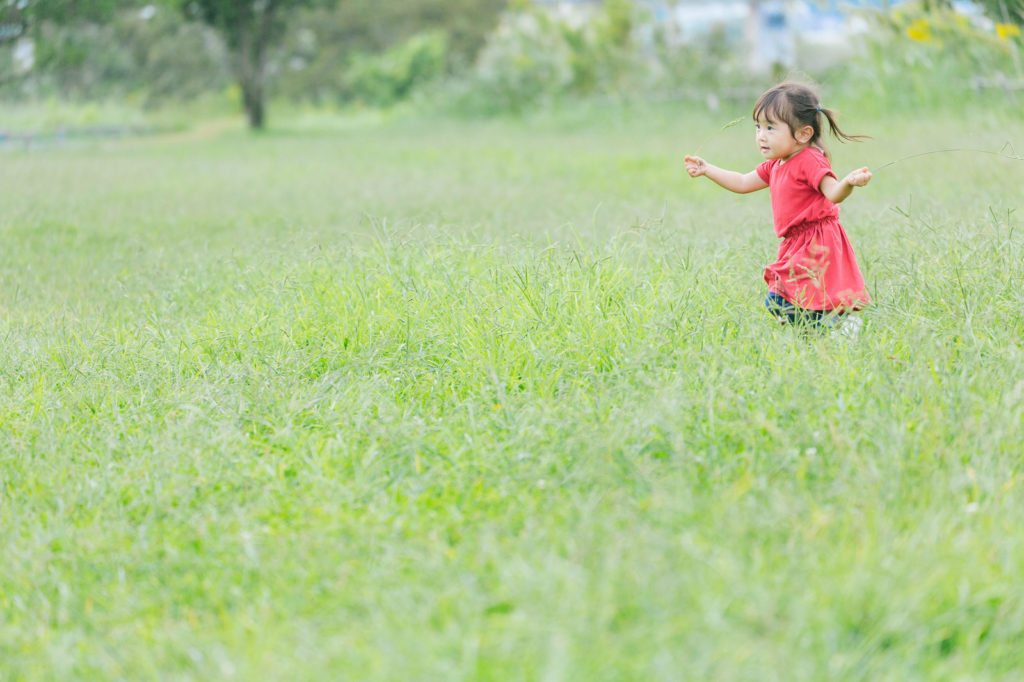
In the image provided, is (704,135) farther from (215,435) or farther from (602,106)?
(215,435)

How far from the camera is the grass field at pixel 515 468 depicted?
2049 millimetres

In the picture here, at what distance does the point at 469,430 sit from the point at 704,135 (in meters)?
11.5

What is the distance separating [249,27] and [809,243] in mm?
21056

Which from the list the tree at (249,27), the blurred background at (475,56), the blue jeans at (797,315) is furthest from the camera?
the tree at (249,27)

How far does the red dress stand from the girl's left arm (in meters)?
0.03

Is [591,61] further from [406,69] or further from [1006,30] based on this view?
[406,69]

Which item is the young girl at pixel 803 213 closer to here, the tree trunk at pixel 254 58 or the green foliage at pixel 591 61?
the green foliage at pixel 591 61

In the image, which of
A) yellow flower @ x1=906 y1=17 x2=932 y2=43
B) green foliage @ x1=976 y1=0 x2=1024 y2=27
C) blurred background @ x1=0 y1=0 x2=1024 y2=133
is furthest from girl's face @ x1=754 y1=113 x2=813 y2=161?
yellow flower @ x1=906 y1=17 x2=932 y2=43

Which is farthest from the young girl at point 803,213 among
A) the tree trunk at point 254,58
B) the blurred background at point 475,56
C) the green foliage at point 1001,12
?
the tree trunk at point 254,58

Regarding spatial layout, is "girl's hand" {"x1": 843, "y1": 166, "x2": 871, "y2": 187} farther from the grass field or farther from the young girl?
the grass field

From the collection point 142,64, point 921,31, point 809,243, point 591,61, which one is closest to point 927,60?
point 921,31

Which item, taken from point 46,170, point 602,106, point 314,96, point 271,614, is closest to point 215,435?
point 271,614

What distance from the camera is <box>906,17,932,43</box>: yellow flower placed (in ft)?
40.9

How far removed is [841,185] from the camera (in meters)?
3.78
